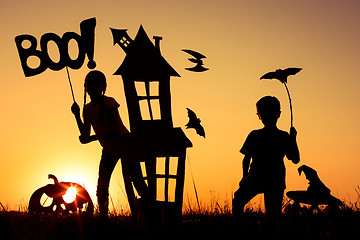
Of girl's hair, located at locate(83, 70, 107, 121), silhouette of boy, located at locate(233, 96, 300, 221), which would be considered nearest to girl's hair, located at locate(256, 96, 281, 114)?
silhouette of boy, located at locate(233, 96, 300, 221)

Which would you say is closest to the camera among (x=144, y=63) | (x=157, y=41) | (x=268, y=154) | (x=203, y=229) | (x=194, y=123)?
(x=203, y=229)

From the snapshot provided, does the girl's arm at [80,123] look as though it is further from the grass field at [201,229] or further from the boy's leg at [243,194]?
the boy's leg at [243,194]

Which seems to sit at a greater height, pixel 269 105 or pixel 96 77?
pixel 96 77

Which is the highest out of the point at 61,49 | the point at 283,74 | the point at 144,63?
the point at 61,49

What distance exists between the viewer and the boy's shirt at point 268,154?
17.2 ft

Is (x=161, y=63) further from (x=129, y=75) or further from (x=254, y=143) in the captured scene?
(x=254, y=143)

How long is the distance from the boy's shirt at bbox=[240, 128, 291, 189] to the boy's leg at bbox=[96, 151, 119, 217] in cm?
193

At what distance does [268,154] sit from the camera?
5.30 meters

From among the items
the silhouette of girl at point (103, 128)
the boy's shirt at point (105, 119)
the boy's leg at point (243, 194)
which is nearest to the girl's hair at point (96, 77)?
the silhouette of girl at point (103, 128)

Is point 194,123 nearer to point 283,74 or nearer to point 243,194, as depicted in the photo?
point 243,194

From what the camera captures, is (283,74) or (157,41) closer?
(283,74)

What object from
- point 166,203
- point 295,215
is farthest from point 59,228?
point 295,215

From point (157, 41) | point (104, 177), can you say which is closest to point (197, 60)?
point (157, 41)

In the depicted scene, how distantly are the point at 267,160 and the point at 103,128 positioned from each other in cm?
225
